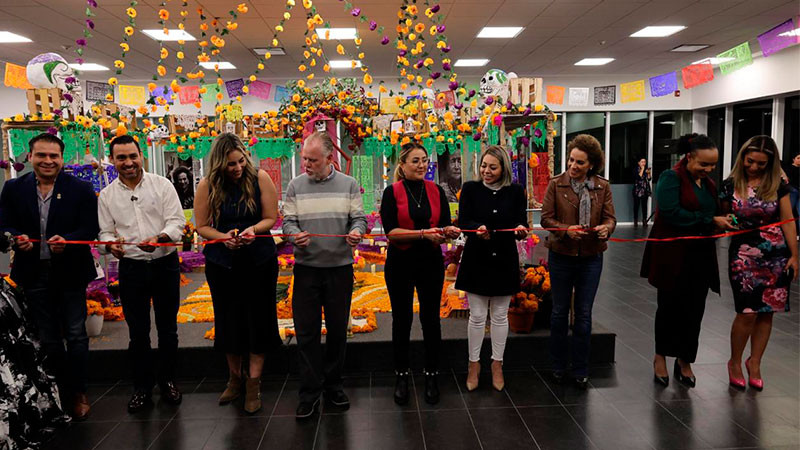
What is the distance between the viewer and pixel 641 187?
41.0ft

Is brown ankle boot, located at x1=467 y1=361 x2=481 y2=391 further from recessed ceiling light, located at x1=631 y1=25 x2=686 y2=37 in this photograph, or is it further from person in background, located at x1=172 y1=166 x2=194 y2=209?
→ recessed ceiling light, located at x1=631 y1=25 x2=686 y2=37

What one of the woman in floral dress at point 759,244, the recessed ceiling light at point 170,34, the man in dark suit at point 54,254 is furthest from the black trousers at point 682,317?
the recessed ceiling light at point 170,34

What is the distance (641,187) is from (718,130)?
2.37m

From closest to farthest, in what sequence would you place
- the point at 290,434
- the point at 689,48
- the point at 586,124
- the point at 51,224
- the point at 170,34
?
the point at 290,434
the point at 51,224
the point at 170,34
the point at 689,48
the point at 586,124

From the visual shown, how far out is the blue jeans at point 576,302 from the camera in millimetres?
3172

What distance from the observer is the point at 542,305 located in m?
3.82

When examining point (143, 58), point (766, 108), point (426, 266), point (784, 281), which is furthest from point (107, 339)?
point (766, 108)

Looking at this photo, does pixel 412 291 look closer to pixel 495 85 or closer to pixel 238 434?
pixel 238 434

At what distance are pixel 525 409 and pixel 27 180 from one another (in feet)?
10.5

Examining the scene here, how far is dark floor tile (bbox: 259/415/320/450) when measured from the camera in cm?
264

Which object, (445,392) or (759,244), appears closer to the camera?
(759,244)

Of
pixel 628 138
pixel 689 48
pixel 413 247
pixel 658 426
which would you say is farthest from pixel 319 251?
pixel 628 138

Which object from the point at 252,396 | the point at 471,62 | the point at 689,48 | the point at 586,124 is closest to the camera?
the point at 252,396

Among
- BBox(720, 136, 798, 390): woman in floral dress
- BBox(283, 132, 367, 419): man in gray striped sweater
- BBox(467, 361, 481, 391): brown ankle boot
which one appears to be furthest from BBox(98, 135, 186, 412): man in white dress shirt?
BBox(720, 136, 798, 390): woman in floral dress
